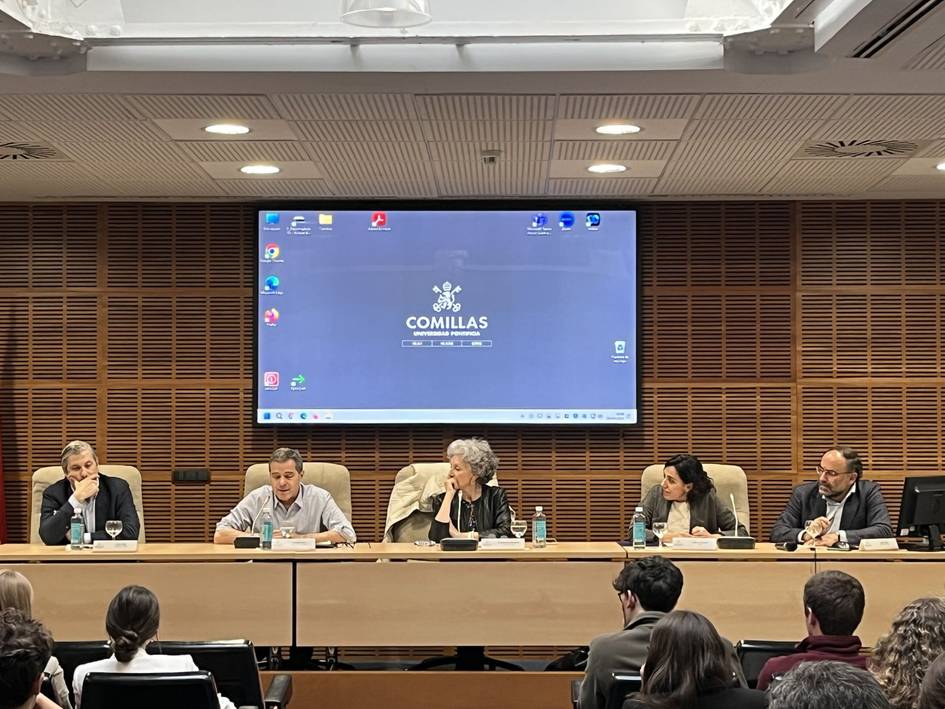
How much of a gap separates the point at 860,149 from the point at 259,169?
3.52m

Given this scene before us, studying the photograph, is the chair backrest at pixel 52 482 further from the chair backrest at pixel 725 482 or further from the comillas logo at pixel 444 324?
the chair backrest at pixel 725 482

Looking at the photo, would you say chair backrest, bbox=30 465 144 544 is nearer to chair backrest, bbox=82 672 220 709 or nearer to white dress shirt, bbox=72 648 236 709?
white dress shirt, bbox=72 648 236 709

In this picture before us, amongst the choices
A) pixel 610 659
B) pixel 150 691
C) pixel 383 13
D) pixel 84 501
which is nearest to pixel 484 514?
pixel 84 501

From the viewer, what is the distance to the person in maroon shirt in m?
3.92

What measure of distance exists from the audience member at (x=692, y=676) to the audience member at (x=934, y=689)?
123 centimetres

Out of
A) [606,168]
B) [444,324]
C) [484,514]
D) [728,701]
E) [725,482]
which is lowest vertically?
[728,701]

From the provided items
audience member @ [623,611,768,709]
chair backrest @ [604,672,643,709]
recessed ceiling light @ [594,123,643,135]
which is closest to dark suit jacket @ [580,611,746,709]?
chair backrest @ [604,672,643,709]

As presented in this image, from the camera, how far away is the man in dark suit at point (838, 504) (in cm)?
707

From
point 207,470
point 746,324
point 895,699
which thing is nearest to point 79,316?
point 207,470

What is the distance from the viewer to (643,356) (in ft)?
28.4

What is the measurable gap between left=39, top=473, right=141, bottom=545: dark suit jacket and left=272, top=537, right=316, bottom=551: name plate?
1123mm

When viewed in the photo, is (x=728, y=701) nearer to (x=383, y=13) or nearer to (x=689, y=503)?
(x=383, y=13)

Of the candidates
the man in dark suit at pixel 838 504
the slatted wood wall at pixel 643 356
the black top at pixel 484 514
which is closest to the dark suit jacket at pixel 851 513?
the man in dark suit at pixel 838 504

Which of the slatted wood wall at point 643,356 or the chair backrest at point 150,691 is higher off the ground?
the slatted wood wall at point 643,356
